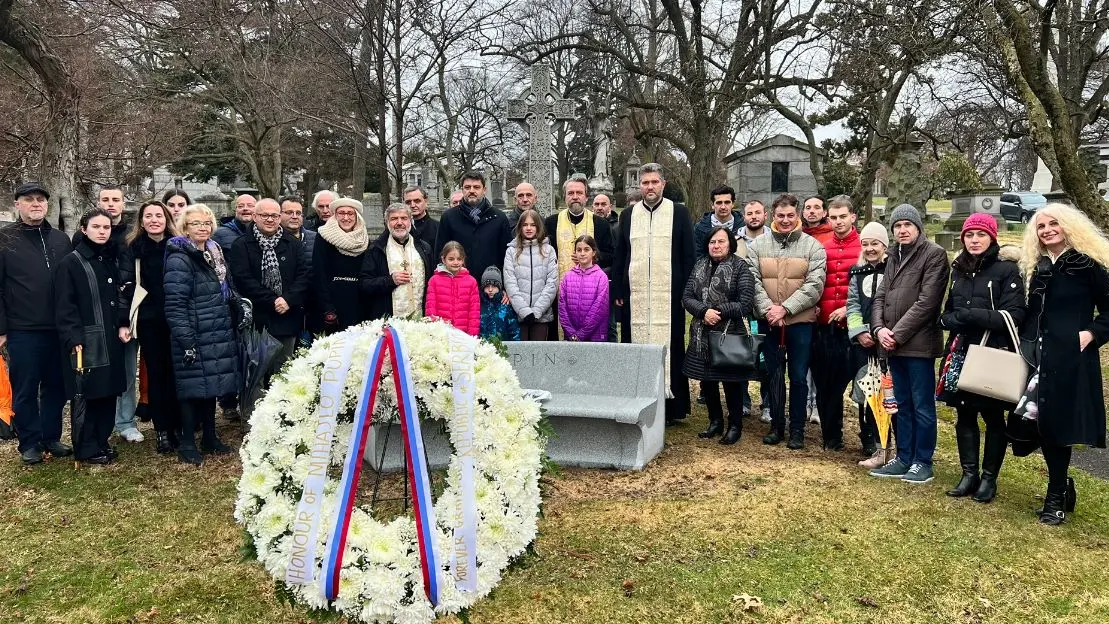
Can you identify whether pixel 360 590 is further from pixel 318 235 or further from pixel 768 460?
pixel 318 235

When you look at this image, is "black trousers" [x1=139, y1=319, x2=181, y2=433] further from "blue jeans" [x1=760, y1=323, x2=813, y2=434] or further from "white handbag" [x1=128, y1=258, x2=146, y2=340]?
"blue jeans" [x1=760, y1=323, x2=813, y2=434]

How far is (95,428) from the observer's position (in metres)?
5.82

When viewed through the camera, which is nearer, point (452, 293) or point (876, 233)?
point (876, 233)

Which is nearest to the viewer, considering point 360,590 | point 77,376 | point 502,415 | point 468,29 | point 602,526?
point 360,590

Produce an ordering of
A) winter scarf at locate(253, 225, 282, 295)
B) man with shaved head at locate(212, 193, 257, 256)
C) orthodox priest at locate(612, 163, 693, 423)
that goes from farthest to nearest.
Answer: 1. man with shaved head at locate(212, 193, 257, 256)
2. orthodox priest at locate(612, 163, 693, 423)
3. winter scarf at locate(253, 225, 282, 295)

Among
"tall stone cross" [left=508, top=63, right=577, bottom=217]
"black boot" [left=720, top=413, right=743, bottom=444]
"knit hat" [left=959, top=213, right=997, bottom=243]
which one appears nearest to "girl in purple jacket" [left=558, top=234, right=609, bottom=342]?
"black boot" [left=720, top=413, right=743, bottom=444]

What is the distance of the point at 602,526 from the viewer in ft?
15.1

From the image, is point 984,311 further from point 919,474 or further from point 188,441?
point 188,441

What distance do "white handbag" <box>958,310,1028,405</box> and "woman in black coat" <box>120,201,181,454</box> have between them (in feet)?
17.2

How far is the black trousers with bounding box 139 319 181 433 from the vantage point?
5.89m

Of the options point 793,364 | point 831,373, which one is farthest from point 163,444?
point 831,373

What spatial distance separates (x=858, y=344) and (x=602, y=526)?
2348mm

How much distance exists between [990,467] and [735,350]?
5.80 feet

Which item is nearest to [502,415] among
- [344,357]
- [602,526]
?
[344,357]
